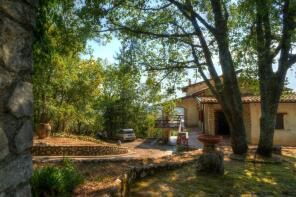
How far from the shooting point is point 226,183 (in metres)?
9.10

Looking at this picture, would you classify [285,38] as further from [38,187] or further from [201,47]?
[38,187]

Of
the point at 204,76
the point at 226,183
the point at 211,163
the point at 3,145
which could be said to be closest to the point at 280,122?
the point at 204,76

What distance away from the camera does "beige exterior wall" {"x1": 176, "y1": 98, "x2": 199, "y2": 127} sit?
116 feet

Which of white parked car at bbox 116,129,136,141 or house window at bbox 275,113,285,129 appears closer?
house window at bbox 275,113,285,129

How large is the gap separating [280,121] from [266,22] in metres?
11.4

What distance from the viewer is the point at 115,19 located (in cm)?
1348

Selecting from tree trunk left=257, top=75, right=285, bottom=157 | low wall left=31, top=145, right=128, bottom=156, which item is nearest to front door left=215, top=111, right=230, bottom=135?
low wall left=31, top=145, right=128, bottom=156

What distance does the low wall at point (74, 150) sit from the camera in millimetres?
18188

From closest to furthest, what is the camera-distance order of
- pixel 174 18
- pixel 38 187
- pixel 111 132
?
pixel 38 187, pixel 174 18, pixel 111 132

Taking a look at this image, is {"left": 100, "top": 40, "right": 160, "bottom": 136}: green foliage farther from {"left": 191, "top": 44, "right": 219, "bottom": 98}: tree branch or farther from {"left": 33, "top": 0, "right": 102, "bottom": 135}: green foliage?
{"left": 191, "top": 44, "right": 219, "bottom": 98}: tree branch

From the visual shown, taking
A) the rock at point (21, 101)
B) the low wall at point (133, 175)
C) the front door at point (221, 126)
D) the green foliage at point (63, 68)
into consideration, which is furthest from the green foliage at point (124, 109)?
the rock at point (21, 101)

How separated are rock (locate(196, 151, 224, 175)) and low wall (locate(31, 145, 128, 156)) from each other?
10.7m

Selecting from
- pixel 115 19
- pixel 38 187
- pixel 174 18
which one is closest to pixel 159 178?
pixel 38 187

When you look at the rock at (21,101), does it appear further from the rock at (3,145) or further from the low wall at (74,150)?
the low wall at (74,150)
